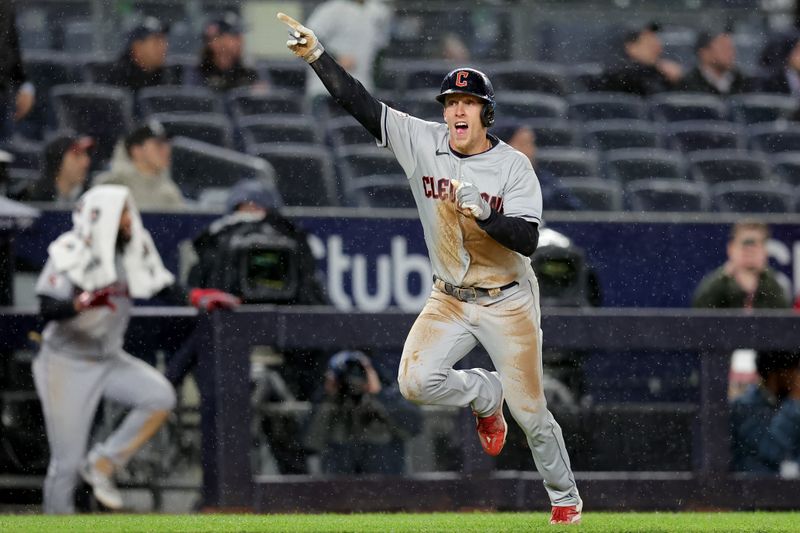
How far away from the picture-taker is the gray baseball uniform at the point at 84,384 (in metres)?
8.55

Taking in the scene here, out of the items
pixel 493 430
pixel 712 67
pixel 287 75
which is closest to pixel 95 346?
pixel 493 430

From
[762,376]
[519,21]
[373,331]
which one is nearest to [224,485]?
[373,331]

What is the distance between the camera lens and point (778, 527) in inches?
261

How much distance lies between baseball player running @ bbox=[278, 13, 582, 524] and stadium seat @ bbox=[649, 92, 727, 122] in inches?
264

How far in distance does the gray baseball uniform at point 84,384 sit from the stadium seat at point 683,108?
5800mm

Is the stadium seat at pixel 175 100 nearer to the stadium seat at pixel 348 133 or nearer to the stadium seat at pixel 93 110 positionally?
the stadium seat at pixel 93 110

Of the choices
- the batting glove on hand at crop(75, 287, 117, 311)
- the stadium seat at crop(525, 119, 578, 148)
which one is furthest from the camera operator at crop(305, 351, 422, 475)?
the stadium seat at crop(525, 119, 578, 148)

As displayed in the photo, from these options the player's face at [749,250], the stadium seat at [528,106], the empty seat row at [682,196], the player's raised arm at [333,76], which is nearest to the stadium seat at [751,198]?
the empty seat row at [682,196]

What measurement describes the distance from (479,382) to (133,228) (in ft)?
9.44

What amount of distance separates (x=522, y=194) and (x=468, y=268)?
426 millimetres

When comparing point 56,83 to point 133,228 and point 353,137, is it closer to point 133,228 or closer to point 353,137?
point 353,137

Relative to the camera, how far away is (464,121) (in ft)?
21.3

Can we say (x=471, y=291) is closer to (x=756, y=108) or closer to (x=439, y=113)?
(x=439, y=113)

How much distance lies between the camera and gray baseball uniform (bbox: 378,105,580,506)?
6.52 metres
